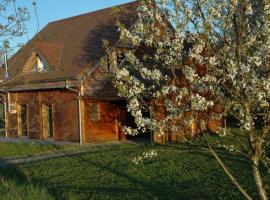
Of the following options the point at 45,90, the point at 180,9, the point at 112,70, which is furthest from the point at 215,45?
the point at 45,90

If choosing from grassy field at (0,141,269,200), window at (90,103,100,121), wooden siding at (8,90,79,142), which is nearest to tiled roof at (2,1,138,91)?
wooden siding at (8,90,79,142)

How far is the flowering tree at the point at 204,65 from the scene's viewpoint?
5.05 meters

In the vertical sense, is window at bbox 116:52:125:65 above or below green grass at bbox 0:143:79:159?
above

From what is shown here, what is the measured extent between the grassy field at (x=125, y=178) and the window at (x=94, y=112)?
23.0 ft

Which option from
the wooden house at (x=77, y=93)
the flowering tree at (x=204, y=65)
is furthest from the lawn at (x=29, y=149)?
the flowering tree at (x=204, y=65)

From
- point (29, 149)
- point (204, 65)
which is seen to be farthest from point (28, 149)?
point (204, 65)

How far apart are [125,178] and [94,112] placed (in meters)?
12.3

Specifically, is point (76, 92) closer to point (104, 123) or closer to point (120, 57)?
point (104, 123)

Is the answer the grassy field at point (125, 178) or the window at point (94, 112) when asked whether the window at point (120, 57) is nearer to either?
the grassy field at point (125, 178)

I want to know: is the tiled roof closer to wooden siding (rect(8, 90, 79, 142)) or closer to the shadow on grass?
wooden siding (rect(8, 90, 79, 142))

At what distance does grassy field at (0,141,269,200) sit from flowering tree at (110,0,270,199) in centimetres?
247

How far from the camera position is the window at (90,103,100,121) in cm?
2411

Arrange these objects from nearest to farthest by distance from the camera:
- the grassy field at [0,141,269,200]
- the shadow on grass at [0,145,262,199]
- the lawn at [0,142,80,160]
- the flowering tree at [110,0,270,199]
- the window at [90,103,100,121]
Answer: the flowering tree at [110,0,270,199]
the grassy field at [0,141,269,200]
the shadow on grass at [0,145,262,199]
the lawn at [0,142,80,160]
the window at [90,103,100,121]

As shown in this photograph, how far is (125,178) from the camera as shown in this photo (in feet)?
40.2
